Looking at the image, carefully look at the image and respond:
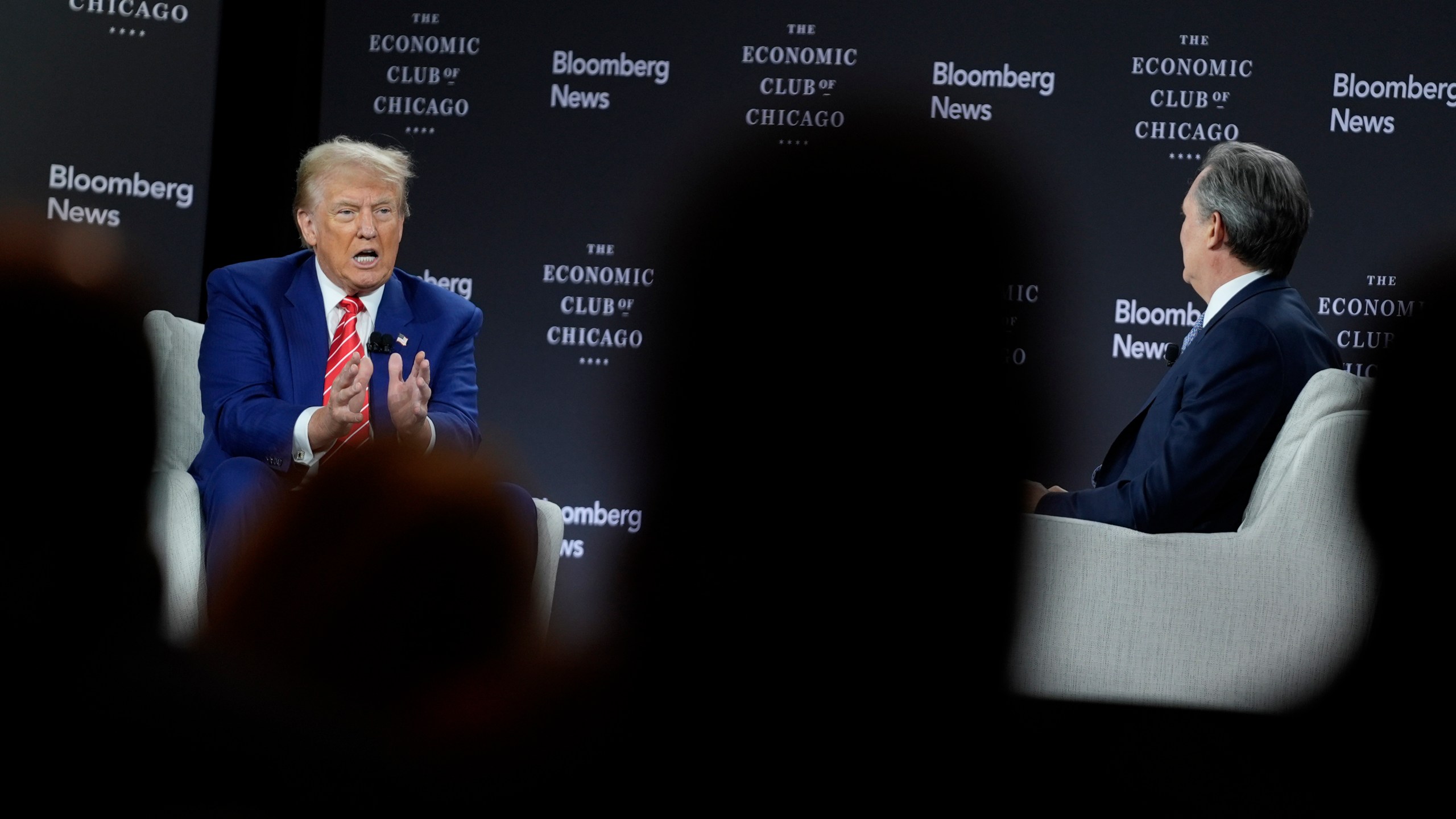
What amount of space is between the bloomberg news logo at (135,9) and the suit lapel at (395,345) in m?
2.02

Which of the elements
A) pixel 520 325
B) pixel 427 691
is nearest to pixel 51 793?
pixel 427 691

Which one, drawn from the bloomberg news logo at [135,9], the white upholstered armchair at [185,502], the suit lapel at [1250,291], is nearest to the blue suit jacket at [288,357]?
the white upholstered armchair at [185,502]

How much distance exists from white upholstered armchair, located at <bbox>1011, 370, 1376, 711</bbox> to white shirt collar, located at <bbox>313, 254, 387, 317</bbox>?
1.41 metres

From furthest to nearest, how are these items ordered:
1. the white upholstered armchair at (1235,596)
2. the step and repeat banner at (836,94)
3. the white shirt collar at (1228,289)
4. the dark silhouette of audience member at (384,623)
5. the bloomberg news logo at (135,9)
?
the bloomberg news logo at (135,9)
the step and repeat banner at (836,94)
the white shirt collar at (1228,289)
the white upholstered armchair at (1235,596)
the dark silhouette of audience member at (384,623)

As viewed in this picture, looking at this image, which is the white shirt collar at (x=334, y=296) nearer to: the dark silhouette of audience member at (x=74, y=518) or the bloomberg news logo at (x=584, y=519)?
the bloomberg news logo at (x=584, y=519)

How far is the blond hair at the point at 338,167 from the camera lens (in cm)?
266

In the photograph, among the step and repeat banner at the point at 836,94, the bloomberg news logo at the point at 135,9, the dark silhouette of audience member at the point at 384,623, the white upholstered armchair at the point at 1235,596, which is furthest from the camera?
the bloomberg news logo at the point at 135,9

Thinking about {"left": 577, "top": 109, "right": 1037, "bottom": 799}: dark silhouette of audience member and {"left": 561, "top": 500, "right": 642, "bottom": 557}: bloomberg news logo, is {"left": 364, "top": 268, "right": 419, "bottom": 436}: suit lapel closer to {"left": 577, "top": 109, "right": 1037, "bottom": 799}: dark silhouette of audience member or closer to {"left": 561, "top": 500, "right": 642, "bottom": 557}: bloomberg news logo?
{"left": 561, "top": 500, "right": 642, "bottom": 557}: bloomberg news logo

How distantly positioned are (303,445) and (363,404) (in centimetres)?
22

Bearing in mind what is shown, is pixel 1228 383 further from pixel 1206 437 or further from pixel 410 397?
pixel 410 397

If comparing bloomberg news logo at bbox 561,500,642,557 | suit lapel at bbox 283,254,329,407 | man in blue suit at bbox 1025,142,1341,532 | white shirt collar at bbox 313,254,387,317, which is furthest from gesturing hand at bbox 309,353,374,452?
bloomberg news logo at bbox 561,500,642,557

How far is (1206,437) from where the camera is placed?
204 centimetres

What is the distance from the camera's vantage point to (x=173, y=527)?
218cm

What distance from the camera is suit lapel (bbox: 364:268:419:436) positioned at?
2508 mm
